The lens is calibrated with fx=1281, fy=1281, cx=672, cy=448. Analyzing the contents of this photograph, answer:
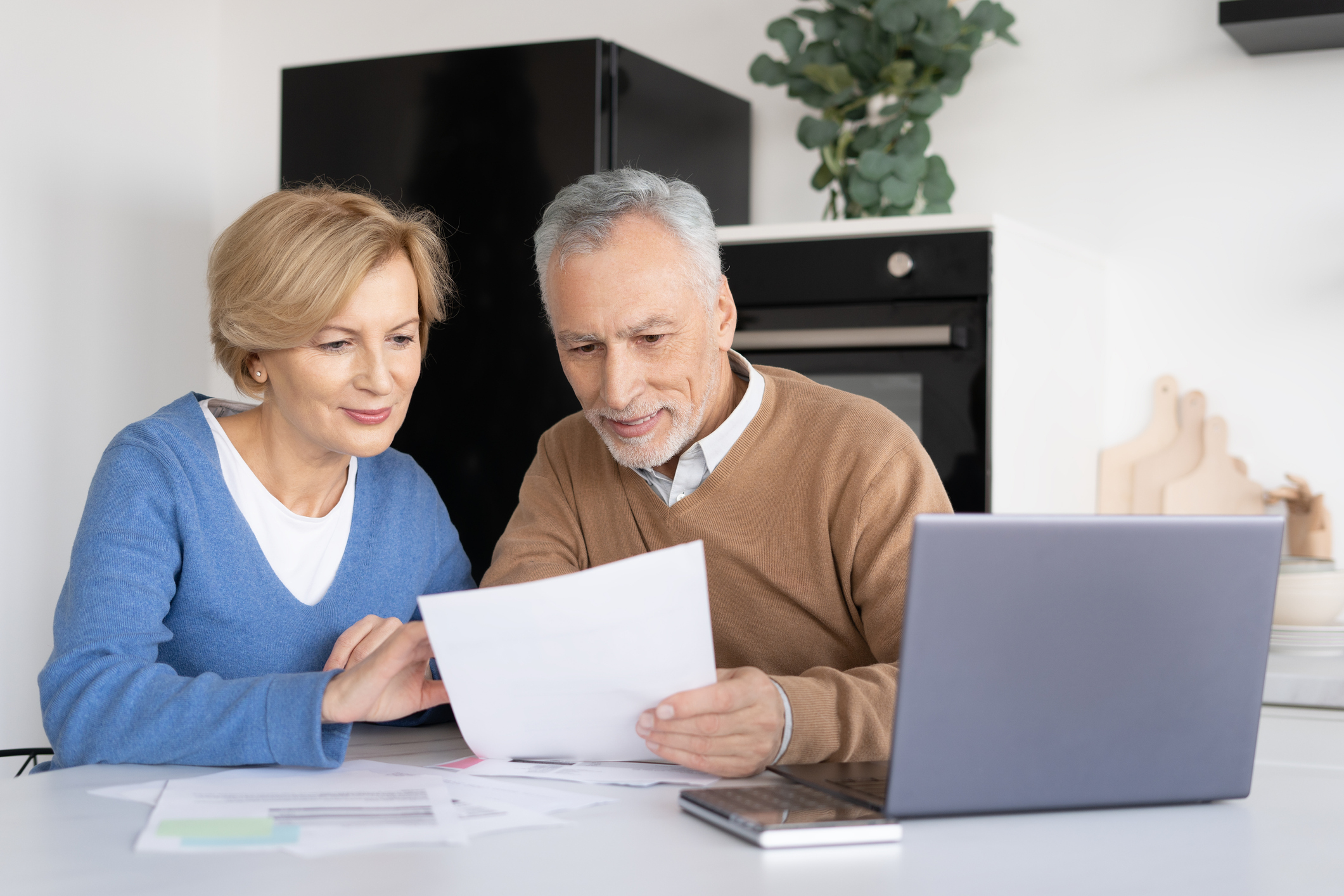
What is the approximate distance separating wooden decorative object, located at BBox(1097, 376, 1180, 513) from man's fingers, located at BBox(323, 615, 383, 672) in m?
1.59

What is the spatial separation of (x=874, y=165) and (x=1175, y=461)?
2.66ft

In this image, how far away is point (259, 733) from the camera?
1.14 meters

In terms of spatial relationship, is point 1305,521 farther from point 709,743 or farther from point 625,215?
point 709,743

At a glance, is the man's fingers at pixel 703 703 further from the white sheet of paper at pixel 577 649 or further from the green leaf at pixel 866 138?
the green leaf at pixel 866 138

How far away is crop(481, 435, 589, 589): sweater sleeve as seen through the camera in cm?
152

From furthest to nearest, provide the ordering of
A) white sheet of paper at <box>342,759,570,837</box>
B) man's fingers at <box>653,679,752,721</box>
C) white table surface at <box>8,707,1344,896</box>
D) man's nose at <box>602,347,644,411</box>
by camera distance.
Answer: man's nose at <box>602,347,644,411</box>
man's fingers at <box>653,679,752,721</box>
white sheet of paper at <box>342,759,570,837</box>
white table surface at <box>8,707,1344,896</box>

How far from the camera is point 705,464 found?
155 centimetres

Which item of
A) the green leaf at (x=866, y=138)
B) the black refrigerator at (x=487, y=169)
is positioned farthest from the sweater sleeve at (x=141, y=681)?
the green leaf at (x=866, y=138)

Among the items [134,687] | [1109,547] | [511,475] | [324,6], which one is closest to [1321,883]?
[1109,547]

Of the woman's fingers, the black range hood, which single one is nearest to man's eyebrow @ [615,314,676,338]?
the woman's fingers

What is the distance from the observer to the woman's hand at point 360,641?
4.42 ft

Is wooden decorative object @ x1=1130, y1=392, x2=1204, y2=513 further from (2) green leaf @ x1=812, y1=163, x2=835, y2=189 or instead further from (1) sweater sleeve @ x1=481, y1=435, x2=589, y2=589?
(1) sweater sleeve @ x1=481, y1=435, x2=589, y2=589

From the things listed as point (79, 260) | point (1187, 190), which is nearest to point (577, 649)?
point (1187, 190)

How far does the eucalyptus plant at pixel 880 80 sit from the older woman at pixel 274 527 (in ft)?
3.36
